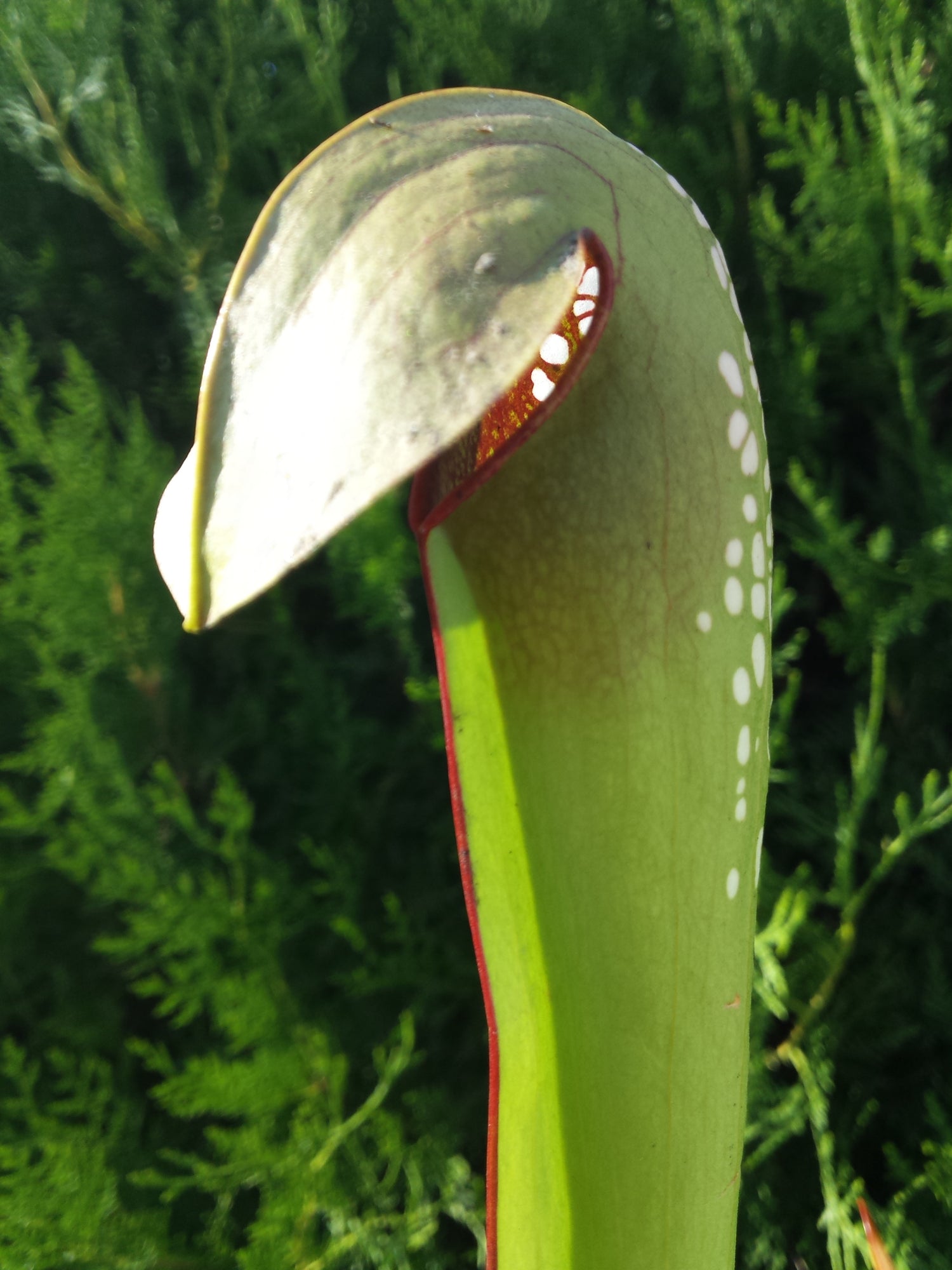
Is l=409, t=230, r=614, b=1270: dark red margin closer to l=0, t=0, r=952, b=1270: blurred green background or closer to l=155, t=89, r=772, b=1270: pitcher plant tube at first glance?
l=155, t=89, r=772, b=1270: pitcher plant tube

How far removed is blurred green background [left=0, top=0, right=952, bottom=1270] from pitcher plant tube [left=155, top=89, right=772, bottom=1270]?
1.17 ft

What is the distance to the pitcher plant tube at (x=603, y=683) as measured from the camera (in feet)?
0.68

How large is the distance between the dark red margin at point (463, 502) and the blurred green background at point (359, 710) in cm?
38

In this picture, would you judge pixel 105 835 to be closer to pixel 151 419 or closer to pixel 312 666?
pixel 312 666

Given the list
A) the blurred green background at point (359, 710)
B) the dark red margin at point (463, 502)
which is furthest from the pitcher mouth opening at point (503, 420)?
the blurred green background at point (359, 710)

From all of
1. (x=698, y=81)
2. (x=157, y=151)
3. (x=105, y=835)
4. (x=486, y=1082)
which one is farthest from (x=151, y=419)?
(x=486, y=1082)

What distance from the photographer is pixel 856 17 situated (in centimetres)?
56

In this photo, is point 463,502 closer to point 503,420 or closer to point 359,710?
point 503,420

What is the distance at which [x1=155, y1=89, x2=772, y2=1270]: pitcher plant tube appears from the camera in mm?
207

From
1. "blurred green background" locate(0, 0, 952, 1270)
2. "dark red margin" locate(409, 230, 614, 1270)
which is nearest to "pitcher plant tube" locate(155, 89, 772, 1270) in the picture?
"dark red margin" locate(409, 230, 614, 1270)

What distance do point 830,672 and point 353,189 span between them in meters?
0.69

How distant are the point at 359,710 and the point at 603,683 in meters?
0.66

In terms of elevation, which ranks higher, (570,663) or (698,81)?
(698,81)

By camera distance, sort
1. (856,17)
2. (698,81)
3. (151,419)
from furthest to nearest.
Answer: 1. (151,419)
2. (698,81)
3. (856,17)
